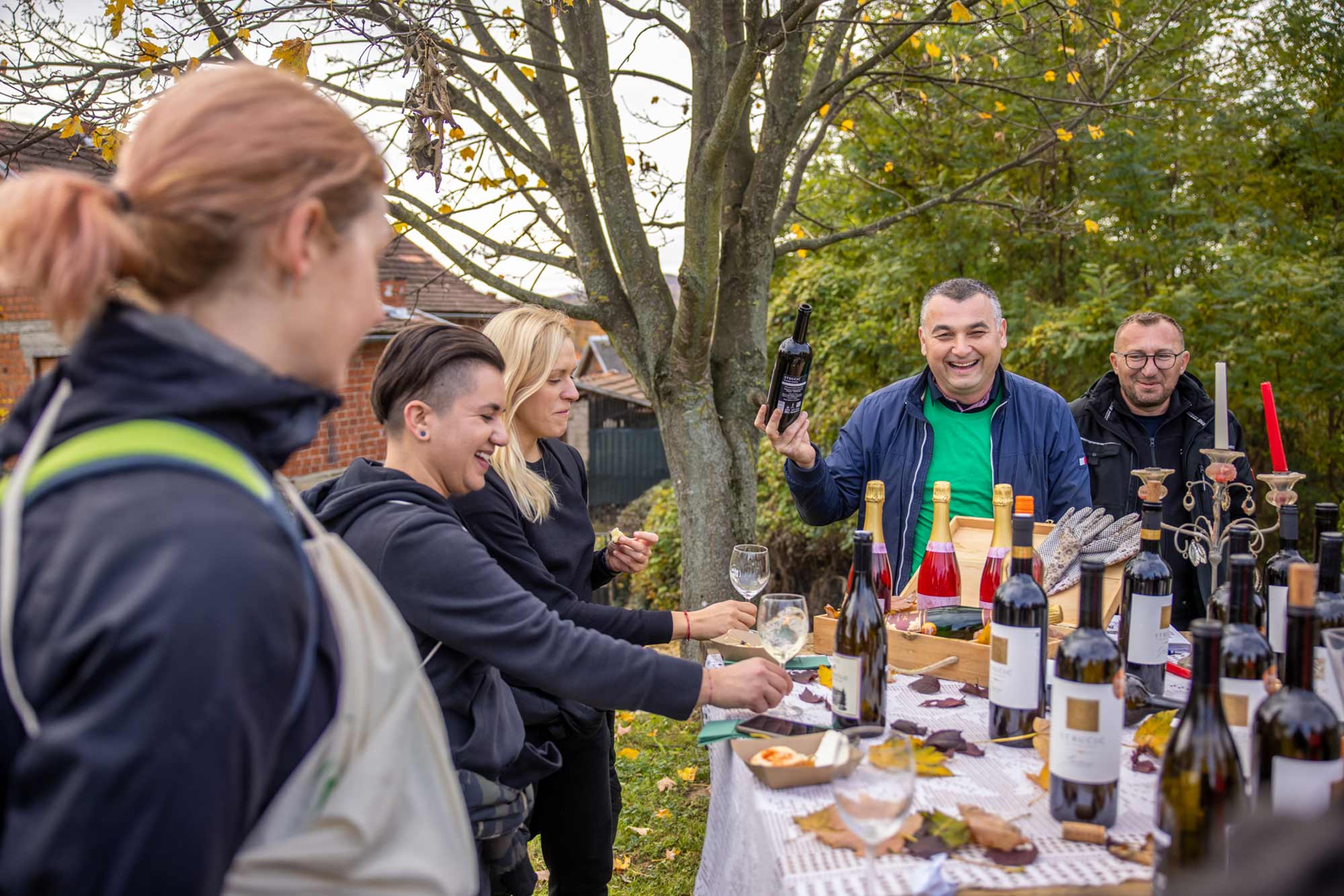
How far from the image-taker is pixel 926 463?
3717mm

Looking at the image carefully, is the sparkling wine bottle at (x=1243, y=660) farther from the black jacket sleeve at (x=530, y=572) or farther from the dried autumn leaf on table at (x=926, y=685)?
the black jacket sleeve at (x=530, y=572)

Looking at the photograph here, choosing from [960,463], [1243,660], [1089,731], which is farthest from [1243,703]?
[960,463]

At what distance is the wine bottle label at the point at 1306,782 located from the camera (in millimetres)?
1311

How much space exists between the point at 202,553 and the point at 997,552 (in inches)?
87.5

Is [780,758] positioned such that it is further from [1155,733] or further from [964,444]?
[964,444]

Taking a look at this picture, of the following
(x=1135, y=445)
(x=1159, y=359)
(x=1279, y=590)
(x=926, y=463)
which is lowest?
(x=1279, y=590)

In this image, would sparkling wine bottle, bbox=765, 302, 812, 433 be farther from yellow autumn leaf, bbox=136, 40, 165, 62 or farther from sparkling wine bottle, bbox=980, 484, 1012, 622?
yellow autumn leaf, bbox=136, 40, 165, 62

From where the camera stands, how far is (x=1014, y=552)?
196 cm

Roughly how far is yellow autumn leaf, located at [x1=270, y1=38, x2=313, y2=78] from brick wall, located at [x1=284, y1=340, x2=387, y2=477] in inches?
309

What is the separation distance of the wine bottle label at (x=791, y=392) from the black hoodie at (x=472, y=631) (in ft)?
3.96

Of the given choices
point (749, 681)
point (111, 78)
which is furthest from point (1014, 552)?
point (111, 78)

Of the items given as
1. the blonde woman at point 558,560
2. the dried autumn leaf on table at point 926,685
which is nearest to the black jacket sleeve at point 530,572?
the blonde woman at point 558,560

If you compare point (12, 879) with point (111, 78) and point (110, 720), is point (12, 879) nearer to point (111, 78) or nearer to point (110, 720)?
point (110, 720)

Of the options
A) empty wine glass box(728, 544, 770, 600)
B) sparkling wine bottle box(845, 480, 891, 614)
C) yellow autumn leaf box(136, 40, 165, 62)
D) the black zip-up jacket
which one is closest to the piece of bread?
empty wine glass box(728, 544, 770, 600)
